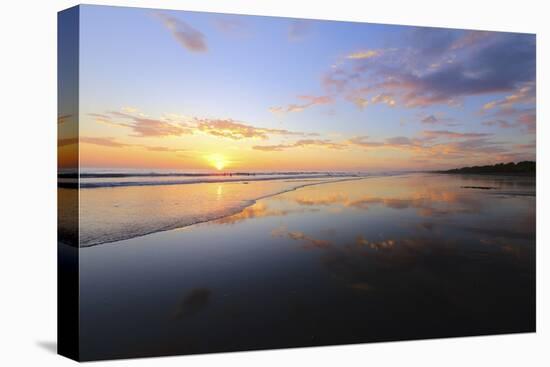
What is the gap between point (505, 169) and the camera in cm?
702

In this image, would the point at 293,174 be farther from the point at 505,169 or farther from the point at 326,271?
the point at 505,169

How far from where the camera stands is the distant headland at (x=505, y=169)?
6820mm

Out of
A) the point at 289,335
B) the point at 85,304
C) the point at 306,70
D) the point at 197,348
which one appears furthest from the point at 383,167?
the point at 85,304

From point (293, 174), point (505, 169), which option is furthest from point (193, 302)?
point (505, 169)

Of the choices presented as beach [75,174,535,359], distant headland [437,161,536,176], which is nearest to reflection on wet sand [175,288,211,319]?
beach [75,174,535,359]

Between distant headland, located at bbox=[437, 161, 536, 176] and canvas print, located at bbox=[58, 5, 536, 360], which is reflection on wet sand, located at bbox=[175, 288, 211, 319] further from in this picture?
distant headland, located at bbox=[437, 161, 536, 176]

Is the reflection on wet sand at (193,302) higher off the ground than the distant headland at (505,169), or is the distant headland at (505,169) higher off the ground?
the distant headland at (505,169)

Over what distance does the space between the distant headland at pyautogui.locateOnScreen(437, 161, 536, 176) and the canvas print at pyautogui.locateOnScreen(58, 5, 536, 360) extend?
0.04 meters

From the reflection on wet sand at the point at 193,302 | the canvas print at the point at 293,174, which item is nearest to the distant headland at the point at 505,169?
the canvas print at the point at 293,174

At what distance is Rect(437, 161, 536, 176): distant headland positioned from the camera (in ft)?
22.4

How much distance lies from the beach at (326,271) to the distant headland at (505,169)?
101 mm

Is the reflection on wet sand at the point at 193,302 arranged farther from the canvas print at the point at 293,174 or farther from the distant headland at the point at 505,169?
the distant headland at the point at 505,169

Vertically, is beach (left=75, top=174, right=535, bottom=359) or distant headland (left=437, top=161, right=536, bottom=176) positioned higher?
distant headland (left=437, top=161, right=536, bottom=176)

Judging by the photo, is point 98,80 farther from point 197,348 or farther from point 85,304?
point 197,348
